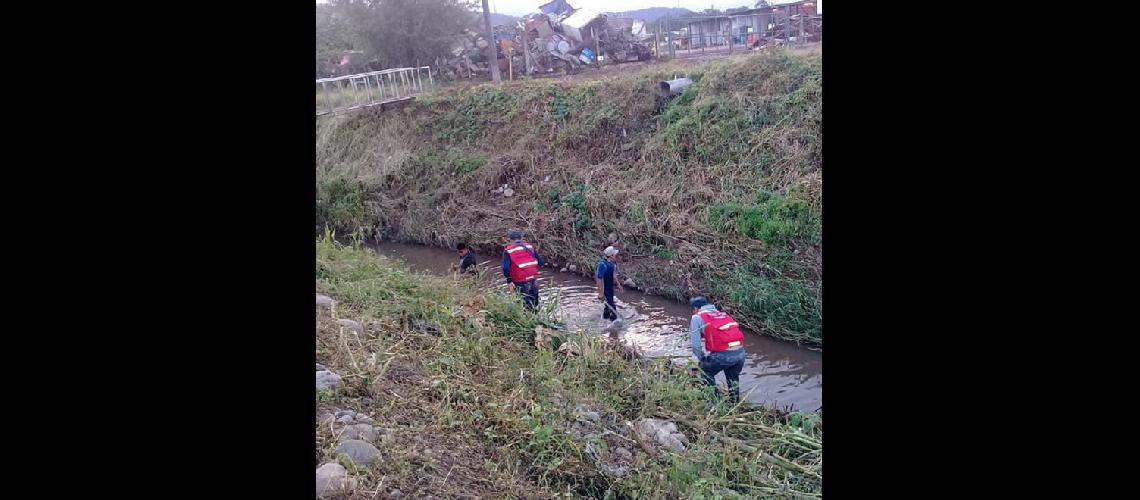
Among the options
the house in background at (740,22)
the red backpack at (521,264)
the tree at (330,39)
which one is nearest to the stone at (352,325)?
the red backpack at (521,264)

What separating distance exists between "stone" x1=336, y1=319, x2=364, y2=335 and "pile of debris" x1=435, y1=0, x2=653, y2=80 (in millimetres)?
14145

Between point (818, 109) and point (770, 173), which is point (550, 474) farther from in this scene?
point (818, 109)

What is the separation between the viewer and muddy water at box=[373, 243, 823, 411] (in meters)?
7.24

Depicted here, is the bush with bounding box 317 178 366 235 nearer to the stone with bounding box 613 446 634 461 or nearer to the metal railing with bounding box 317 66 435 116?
the metal railing with bounding box 317 66 435 116

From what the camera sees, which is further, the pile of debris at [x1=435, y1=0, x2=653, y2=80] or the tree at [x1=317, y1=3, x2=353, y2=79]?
the tree at [x1=317, y1=3, x2=353, y2=79]

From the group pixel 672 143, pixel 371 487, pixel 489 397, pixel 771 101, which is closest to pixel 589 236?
pixel 672 143

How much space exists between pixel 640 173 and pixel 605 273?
Answer: 203 inches

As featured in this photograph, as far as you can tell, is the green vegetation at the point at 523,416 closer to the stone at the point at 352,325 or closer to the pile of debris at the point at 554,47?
the stone at the point at 352,325

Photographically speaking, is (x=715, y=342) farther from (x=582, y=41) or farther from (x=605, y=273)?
(x=582, y=41)

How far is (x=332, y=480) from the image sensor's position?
142 inches

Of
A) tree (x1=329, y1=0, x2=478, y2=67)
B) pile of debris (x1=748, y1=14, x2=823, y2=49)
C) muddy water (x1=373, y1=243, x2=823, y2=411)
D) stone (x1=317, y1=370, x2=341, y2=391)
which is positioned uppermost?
tree (x1=329, y1=0, x2=478, y2=67)

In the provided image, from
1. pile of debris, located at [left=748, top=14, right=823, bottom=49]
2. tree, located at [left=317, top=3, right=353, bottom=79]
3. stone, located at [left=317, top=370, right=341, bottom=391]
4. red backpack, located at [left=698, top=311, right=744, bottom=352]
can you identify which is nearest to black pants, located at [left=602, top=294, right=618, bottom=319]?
red backpack, located at [left=698, top=311, right=744, bottom=352]

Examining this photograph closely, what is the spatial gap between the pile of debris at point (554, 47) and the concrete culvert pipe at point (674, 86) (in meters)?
5.19

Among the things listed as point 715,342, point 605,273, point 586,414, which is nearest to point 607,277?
point 605,273
